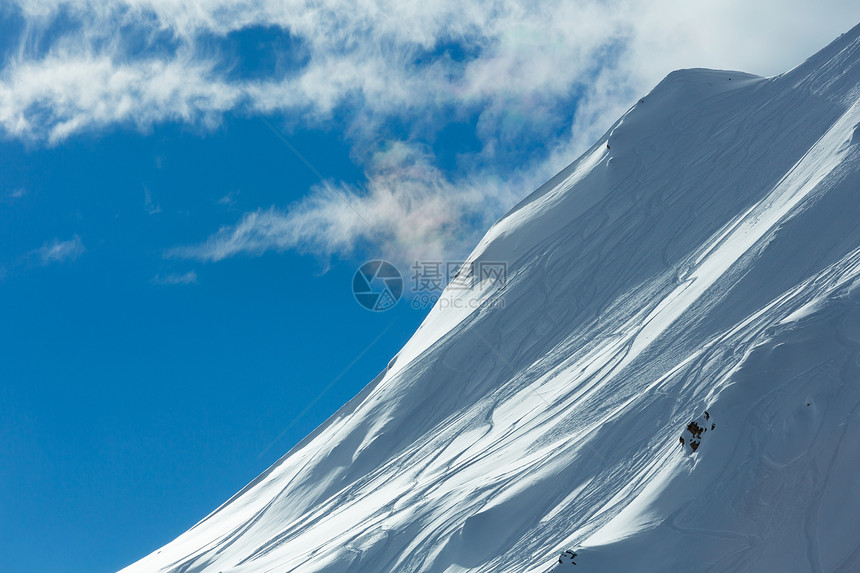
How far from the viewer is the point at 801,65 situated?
73.5 ft

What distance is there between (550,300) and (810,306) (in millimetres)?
7809

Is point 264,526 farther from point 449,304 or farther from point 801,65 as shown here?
point 801,65

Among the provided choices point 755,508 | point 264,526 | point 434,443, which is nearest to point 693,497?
point 755,508

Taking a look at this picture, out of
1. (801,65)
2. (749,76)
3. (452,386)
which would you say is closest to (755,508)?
(452,386)

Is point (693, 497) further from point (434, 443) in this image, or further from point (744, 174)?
point (744, 174)

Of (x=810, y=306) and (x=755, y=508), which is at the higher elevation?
(x=810, y=306)

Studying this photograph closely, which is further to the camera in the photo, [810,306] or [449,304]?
[449,304]

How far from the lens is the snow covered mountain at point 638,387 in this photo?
10219 millimetres

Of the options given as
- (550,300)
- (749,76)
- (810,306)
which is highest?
(749,76)

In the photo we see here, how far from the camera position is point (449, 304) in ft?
73.6

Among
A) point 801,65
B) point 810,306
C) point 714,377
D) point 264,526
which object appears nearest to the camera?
point 810,306

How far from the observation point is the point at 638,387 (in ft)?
46.4

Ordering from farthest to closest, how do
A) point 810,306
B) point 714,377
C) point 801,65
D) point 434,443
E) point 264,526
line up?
point 801,65, point 264,526, point 434,443, point 714,377, point 810,306

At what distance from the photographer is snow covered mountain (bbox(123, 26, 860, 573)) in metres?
10.2
